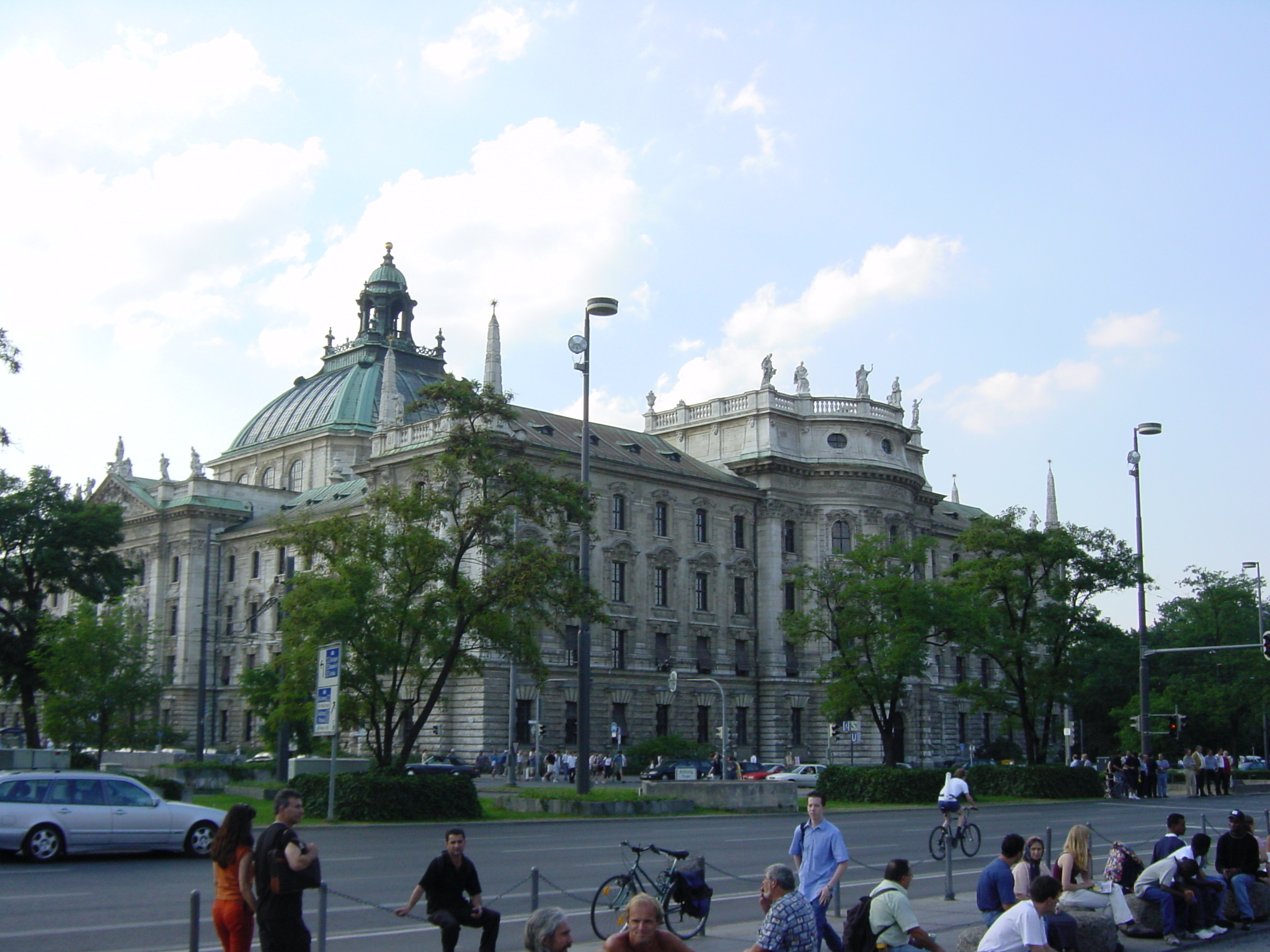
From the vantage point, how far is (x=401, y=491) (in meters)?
38.1

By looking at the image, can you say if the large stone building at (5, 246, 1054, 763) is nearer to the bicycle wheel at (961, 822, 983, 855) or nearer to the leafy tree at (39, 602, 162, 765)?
the leafy tree at (39, 602, 162, 765)

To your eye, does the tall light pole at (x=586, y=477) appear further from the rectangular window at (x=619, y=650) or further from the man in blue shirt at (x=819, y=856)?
the rectangular window at (x=619, y=650)

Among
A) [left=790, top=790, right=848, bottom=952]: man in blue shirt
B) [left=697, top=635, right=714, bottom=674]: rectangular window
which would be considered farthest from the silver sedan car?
[left=697, top=635, right=714, bottom=674]: rectangular window

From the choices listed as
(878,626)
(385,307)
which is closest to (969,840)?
(878,626)

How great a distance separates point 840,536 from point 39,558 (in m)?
43.3

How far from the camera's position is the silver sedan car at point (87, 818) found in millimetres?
20516

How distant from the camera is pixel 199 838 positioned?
72.1 ft

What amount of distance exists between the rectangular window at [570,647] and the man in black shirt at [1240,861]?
49.5m

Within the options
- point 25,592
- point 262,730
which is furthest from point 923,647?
point 25,592

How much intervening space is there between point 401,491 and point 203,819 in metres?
16.9

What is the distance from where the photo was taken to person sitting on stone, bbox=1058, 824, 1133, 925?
13344mm

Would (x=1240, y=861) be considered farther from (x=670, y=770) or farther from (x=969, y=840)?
(x=670, y=770)

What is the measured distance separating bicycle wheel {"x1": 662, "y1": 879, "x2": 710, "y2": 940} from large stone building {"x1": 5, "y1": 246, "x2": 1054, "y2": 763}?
43.5m

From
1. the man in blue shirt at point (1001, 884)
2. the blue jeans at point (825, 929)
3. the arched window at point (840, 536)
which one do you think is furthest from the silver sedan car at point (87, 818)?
the arched window at point (840, 536)
